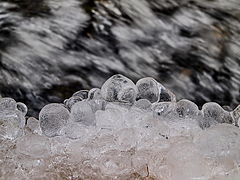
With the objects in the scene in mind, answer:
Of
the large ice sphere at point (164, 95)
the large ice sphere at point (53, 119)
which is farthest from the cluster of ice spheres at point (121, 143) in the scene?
the large ice sphere at point (164, 95)

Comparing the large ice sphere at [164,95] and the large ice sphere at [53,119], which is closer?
the large ice sphere at [53,119]

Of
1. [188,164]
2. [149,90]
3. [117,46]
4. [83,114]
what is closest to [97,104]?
[83,114]

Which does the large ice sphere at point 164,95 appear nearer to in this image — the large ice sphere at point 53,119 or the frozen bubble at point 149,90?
the frozen bubble at point 149,90

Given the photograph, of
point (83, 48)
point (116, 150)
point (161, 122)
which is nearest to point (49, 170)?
point (116, 150)

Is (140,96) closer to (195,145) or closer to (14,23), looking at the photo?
(195,145)

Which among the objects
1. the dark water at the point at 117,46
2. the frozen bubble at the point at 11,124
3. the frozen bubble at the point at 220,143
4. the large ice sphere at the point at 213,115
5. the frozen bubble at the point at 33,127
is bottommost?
the dark water at the point at 117,46

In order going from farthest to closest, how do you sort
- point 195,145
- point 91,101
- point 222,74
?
point 222,74, point 91,101, point 195,145

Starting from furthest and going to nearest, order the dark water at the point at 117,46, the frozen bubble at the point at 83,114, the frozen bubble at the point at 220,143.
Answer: the dark water at the point at 117,46 < the frozen bubble at the point at 83,114 < the frozen bubble at the point at 220,143
